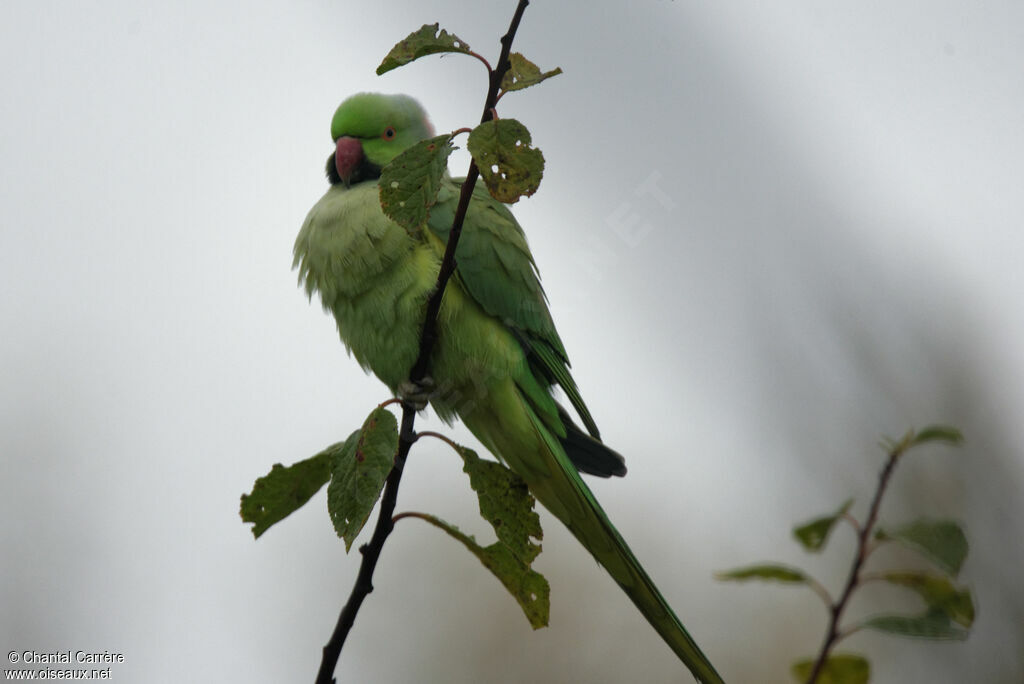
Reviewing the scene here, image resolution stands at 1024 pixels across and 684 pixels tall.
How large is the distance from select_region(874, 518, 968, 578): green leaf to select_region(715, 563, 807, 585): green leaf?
0.39ft

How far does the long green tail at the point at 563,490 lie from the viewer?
7.58ft

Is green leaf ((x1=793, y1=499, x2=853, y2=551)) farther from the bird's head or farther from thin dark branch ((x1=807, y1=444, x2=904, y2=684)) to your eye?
the bird's head

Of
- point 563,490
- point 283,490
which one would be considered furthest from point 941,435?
point 563,490

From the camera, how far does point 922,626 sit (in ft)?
2.79

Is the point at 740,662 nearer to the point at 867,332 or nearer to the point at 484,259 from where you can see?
the point at 867,332

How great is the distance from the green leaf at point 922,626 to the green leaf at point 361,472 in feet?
3.30

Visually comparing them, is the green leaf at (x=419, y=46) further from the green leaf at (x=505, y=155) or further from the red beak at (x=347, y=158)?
the red beak at (x=347, y=158)

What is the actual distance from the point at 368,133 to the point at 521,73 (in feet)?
5.23

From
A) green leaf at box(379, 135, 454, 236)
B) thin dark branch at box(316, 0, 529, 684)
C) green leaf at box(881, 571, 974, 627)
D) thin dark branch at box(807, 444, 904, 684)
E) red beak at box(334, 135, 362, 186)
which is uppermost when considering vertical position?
red beak at box(334, 135, 362, 186)

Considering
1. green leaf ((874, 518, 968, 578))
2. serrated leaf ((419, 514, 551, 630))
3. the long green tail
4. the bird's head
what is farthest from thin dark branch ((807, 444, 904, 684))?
the bird's head

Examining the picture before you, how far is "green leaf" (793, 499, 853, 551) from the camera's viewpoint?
2.97ft

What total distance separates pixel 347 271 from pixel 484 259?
1.41ft

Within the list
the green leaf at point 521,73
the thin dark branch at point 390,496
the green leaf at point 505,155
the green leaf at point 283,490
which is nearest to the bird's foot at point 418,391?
the thin dark branch at point 390,496

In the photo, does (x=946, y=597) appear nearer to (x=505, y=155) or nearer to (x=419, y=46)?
(x=505, y=155)
